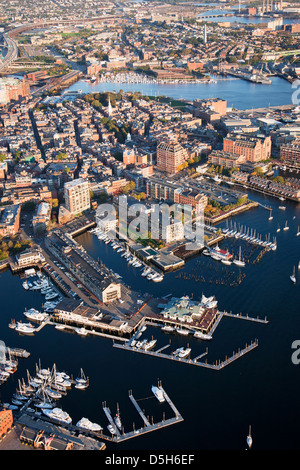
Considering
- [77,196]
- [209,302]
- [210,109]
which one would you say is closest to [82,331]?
[209,302]

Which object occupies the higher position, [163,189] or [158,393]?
[163,189]

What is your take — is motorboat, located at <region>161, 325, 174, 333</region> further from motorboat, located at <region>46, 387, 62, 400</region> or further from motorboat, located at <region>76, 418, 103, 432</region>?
motorboat, located at <region>76, 418, 103, 432</region>

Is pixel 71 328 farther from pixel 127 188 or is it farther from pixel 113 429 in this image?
pixel 127 188

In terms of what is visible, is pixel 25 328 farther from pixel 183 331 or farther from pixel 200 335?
pixel 200 335

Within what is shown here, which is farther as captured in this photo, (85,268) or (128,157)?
(128,157)

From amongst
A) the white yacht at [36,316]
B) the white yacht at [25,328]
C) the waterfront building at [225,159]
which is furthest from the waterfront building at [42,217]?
the waterfront building at [225,159]
